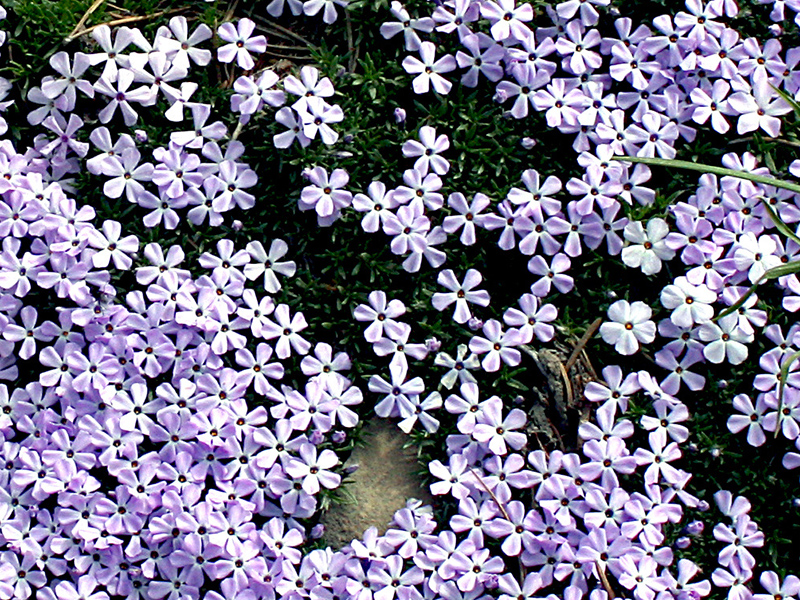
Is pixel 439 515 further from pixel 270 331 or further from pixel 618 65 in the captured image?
pixel 618 65

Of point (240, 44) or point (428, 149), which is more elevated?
point (240, 44)

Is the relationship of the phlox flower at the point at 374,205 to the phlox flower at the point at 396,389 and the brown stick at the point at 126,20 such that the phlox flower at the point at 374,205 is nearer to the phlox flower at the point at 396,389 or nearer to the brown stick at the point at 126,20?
the phlox flower at the point at 396,389

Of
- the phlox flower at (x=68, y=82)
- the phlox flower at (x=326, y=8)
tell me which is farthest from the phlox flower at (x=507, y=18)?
the phlox flower at (x=68, y=82)

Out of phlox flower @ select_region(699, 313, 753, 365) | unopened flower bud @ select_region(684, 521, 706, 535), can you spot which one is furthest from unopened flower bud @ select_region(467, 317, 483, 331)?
unopened flower bud @ select_region(684, 521, 706, 535)

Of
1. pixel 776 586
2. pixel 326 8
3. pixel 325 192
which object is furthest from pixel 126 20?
pixel 776 586

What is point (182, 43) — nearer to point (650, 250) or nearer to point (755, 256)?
point (650, 250)

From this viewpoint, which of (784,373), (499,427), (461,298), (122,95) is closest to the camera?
(784,373)

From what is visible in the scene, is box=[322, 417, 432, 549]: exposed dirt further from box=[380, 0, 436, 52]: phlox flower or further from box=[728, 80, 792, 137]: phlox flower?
box=[728, 80, 792, 137]: phlox flower
